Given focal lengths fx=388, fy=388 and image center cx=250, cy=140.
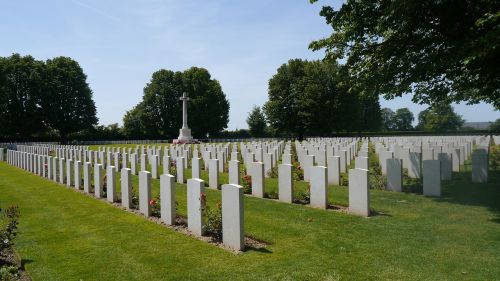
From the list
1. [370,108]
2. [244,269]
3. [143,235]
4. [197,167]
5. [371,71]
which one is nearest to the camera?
[244,269]

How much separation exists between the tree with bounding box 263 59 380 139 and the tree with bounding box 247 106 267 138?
8.49 meters

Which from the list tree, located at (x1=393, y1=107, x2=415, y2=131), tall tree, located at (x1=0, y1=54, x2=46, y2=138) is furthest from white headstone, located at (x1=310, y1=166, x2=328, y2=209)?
tree, located at (x1=393, y1=107, x2=415, y2=131)

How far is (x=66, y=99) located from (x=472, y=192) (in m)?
55.5

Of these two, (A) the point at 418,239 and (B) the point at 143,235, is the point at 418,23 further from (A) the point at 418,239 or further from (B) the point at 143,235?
(B) the point at 143,235

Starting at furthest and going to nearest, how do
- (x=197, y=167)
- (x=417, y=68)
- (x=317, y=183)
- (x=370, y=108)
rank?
1. (x=370, y=108)
2. (x=197, y=167)
3. (x=417, y=68)
4. (x=317, y=183)

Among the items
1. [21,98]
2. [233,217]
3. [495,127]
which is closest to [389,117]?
[495,127]

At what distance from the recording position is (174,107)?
6147cm

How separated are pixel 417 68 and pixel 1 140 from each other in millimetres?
54871

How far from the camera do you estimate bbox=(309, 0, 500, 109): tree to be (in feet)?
26.0

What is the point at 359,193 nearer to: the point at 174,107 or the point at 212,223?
the point at 212,223

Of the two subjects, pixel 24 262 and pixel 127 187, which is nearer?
pixel 24 262

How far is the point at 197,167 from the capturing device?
508 inches

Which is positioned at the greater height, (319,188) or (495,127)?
(495,127)

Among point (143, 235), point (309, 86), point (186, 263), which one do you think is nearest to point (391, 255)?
point (186, 263)
